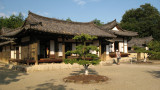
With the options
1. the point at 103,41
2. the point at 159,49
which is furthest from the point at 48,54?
the point at 159,49

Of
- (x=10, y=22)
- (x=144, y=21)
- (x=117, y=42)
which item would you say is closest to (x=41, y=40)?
(x=117, y=42)

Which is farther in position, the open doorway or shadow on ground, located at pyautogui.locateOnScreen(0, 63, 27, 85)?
the open doorway

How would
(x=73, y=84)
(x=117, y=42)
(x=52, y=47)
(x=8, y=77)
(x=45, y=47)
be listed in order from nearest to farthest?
1. (x=73, y=84)
2. (x=8, y=77)
3. (x=52, y=47)
4. (x=45, y=47)
5. (x=117, y=42)

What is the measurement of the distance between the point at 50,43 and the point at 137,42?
1090 inches

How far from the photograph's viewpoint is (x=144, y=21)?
49000 millimetres

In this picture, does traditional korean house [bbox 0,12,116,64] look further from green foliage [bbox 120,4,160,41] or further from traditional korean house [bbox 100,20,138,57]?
green foliage [bbox 120,4,160,41]

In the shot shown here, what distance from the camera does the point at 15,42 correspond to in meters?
18.2

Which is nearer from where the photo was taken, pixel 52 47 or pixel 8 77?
pixel 8 77

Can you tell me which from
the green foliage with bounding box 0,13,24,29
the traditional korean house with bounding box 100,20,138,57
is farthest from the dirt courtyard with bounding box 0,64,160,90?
the green foliage with bounding box 0,13,24,29

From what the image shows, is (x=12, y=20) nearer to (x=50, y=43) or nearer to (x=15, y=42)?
(x=15, y=42)

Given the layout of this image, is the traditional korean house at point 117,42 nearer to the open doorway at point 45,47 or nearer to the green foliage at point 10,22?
the open doorway at point 45,47

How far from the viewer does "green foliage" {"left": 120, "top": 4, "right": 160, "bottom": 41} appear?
4481cm

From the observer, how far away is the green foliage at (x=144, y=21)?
44.8 metres

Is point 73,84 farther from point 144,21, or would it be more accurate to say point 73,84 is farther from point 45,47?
point 144,21
